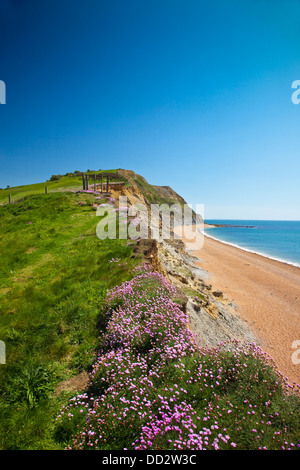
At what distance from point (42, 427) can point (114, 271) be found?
6367 millimetres

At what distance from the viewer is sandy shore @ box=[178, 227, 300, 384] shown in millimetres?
11680

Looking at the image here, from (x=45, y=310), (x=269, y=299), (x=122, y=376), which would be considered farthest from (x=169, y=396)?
(x=269, y=299)

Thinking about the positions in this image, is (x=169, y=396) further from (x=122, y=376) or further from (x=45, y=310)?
(x=45, y=310)

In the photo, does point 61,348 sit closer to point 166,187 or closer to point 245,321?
point 245,321

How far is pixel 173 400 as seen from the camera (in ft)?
12.2

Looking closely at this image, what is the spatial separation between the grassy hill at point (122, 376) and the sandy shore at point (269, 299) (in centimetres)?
818

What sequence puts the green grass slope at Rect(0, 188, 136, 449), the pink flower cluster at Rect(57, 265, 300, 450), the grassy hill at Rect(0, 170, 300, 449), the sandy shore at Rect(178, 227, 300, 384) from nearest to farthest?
the pink flower cluster at Rect(57, 265, 300, 450), the grassy hill at Rect(0, 170, 300, 449), the green grass slope at Rect(0, 188, 136, 449), the sandy shore at Rect(178, 227, 300, 384)

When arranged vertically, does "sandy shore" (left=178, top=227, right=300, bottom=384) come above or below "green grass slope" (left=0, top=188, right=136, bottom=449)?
below

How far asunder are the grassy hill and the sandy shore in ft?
26.8

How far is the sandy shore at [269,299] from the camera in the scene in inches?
460

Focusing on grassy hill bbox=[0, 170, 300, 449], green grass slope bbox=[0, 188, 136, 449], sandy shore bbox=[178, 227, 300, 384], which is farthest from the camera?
sandy shore bbox=[178, 227, 300, 384]

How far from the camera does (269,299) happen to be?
62.0 feet

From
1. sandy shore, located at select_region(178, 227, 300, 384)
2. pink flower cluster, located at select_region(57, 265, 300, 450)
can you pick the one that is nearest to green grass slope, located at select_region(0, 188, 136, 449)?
pink flower cluster, located at select_region(57, 265, 300, 450)

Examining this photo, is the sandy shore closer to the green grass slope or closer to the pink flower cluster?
the pink flower cluster
